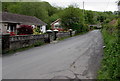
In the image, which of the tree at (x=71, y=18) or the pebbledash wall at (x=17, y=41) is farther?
the tree at (x=71, y=18)

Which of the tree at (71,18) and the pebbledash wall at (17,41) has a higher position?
the tree at (71,18)

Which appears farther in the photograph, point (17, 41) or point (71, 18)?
point (71, 18)

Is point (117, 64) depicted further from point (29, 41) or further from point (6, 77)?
point (29, 41)

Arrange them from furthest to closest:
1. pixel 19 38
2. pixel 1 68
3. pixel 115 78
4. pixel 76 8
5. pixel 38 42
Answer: pixel 76 8 < pixel 38 42 < pixel 19 38 < pixel 1 68 < pixel 115 78

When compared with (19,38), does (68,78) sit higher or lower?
lower

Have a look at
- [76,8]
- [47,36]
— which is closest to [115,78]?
[47,36]

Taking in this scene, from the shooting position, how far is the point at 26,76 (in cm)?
533

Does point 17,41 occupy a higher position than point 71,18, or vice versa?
point 71,18

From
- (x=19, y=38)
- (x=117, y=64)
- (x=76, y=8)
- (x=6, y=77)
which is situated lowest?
(x=6, y=77)

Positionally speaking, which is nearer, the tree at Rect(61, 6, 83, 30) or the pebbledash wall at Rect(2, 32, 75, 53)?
the pebbledash wall at Rect(2, 32, 75, 53)

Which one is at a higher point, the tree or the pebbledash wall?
the tree

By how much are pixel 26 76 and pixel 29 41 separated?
8977 millimetres

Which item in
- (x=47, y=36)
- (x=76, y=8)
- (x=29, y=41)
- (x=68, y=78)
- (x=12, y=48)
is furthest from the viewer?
(x=76, y=8)

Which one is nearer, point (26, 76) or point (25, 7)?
point (26, 76)
